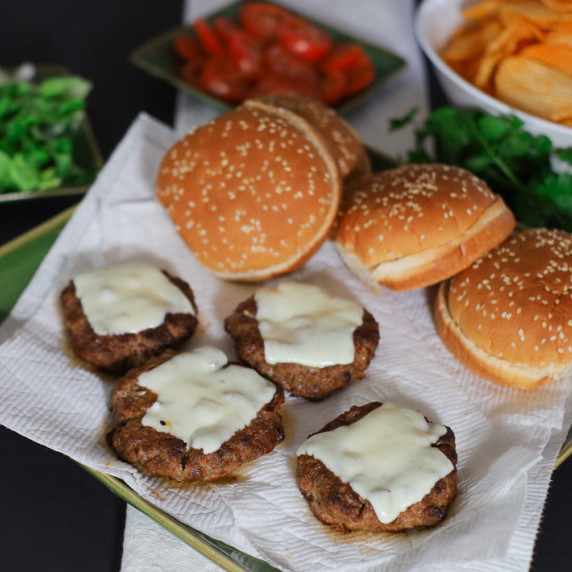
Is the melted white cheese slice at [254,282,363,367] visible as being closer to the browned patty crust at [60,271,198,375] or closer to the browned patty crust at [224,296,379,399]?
the browned patty crust at [224,296,379,399]

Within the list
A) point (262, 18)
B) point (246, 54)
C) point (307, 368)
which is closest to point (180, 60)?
point (246, 54)

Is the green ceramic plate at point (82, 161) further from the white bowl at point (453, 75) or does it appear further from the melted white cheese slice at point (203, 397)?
the white bowl at point (453, 75)

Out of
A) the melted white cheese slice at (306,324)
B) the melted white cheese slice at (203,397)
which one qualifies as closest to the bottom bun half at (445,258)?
the melted white cheese slice at (306,324)

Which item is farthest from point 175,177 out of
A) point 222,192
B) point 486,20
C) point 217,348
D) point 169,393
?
point 486,20

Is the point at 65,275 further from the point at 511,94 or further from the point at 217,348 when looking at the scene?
the point at 511,94

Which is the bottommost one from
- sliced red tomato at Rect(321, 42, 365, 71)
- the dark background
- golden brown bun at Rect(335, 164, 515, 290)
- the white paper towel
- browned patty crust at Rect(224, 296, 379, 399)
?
the dark background

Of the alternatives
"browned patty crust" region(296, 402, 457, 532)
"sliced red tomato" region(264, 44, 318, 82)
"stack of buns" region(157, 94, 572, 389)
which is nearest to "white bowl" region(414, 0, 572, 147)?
"stack of buns" region(157, 94, 572, 389)

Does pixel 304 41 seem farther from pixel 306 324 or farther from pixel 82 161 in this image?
pixel 306 324
